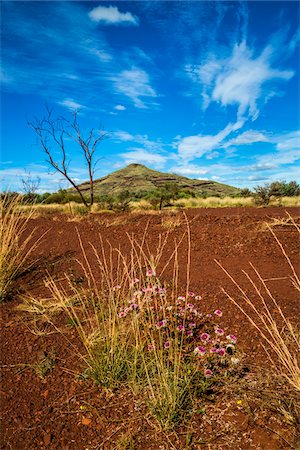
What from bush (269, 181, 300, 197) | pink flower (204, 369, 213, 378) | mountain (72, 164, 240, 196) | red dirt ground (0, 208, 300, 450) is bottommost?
red dirt ground (0, 208, 300, 450)

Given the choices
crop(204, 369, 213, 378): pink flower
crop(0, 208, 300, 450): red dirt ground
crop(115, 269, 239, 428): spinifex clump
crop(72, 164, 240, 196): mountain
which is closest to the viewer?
crop(0, 208, 300, 450): red dirt ground

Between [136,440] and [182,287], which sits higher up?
[182,287]

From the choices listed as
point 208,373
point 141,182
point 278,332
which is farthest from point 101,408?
point 141,182

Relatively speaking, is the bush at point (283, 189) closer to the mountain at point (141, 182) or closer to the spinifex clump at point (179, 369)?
the spinifex clump at point (179, 369)

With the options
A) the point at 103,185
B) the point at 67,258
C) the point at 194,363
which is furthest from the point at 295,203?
the point at 103,185

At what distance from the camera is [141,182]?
69.2 metres

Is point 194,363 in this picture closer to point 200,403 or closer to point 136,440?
point 200,403

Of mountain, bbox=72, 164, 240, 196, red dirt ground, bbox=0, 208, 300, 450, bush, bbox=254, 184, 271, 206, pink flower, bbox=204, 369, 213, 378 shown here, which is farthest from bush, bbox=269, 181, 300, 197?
mountain, bbox=72, 164, 240, 196

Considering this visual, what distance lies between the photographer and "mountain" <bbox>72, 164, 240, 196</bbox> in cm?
6443

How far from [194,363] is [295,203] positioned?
16.0 m

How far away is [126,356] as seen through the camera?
2223 mm

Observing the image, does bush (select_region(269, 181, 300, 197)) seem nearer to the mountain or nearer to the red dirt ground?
the red dirt ground

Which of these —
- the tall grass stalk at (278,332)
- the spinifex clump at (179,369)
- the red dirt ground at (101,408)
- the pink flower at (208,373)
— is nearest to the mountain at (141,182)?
the red dirt ground at (101,408)

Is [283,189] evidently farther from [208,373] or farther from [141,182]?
[141,182]
